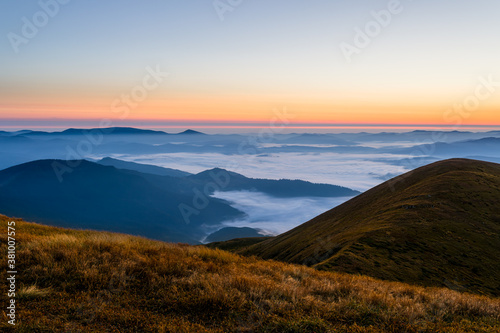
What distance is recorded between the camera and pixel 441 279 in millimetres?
15820

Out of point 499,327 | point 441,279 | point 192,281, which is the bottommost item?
point 441,279

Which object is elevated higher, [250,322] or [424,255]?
Answer: [250,322]

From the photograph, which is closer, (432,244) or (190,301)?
(190,301)

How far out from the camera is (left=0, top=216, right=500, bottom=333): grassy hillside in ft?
18.7

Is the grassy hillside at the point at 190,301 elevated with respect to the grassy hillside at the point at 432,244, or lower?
elevated

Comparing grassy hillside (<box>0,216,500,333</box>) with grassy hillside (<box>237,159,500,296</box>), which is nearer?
grassy hillside (<box>0,216,500,333</box>)

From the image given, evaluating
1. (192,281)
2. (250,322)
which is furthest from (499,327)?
(192,281)

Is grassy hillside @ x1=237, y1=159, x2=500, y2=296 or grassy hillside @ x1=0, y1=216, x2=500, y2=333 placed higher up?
grassy hillside @ x1=0, y1=216, x2=500, y2=333

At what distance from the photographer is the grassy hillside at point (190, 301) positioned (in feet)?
18.7

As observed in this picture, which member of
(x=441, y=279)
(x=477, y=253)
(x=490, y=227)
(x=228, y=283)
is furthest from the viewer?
(x=490, y=227)

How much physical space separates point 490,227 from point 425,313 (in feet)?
80.2

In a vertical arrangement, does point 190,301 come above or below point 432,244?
above

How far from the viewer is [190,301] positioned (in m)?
6.54

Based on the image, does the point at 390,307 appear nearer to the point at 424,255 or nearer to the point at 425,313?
the point at 425,313
